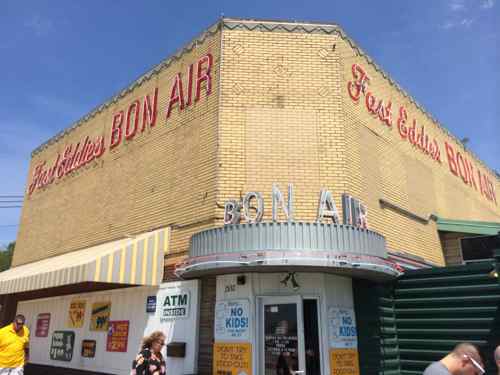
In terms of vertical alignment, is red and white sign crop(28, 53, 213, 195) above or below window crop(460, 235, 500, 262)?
above

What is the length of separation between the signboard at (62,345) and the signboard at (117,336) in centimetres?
175

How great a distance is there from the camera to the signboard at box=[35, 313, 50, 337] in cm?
1229

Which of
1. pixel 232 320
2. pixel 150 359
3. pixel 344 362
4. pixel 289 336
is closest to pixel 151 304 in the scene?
pixel 232 320

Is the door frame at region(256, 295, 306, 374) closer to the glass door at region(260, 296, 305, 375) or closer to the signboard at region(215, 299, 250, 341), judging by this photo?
the glass door at region(260, 296, 305, 375)

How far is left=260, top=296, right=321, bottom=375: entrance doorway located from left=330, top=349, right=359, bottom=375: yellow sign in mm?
241

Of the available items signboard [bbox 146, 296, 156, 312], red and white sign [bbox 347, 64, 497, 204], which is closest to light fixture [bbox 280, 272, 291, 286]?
signboard [bbox 146, 296, 156, 312]

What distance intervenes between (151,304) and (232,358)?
2.54 meters

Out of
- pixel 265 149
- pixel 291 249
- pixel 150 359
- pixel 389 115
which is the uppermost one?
pixel 389 115

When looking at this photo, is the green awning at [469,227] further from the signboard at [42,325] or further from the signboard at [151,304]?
the signboard at [42,325]

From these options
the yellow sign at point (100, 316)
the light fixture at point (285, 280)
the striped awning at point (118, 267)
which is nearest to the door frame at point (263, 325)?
the light fixture at point (285, 280)

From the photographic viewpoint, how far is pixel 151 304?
30.0 ft

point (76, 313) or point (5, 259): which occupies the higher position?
point (5, 259)

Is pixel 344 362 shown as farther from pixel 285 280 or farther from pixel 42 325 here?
pixel 42 325

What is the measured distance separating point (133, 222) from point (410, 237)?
7.12m
